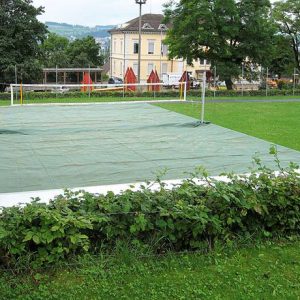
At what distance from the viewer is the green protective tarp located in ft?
25.7

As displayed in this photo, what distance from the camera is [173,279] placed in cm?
387

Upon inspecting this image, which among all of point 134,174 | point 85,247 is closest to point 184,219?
point 85,247

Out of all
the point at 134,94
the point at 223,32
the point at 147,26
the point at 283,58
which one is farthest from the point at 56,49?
the point at 134,94

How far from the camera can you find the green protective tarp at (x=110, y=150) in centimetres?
782

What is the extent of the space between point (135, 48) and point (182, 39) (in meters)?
28.8

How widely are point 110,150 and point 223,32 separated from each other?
24038 millimetres

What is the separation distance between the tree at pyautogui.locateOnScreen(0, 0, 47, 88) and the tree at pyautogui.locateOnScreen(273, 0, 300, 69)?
19024mm

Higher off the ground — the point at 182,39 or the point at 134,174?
the point at 182,39

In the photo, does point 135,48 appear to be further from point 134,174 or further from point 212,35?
point 134,174

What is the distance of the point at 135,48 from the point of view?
60812mm

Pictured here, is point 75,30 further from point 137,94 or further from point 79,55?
point 137,94

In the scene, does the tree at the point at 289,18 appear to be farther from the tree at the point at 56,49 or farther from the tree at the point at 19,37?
the tree at the point at 56,49

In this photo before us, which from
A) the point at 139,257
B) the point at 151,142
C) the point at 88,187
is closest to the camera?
the point at 139,257

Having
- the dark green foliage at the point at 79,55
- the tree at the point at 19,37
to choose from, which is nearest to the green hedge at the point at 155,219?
the tree at the point at 19,37
